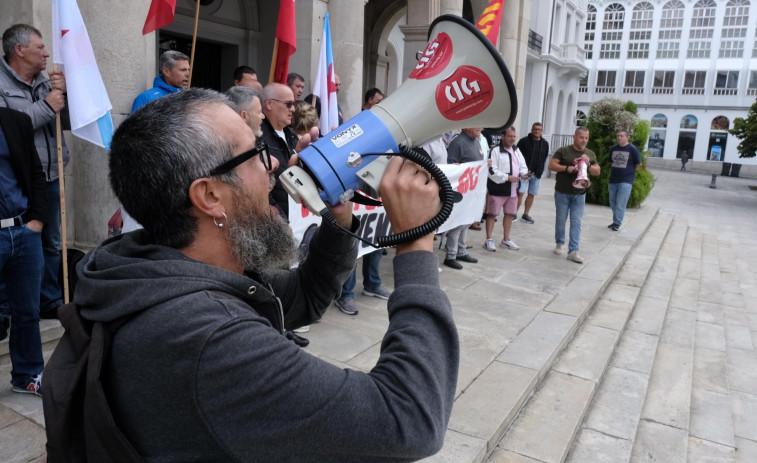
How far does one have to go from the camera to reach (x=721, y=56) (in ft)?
157

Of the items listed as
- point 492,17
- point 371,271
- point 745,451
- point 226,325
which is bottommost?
point 745,451

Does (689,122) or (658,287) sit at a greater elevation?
(689,122)

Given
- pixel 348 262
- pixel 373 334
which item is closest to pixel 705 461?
pixel 373 334

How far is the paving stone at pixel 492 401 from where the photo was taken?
3094mm

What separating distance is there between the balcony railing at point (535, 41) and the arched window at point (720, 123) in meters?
32.0

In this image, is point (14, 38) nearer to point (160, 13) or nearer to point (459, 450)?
point (160, 13)

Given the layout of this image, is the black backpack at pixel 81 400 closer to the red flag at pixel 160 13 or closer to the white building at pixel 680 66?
the red flag at pixel 160 13

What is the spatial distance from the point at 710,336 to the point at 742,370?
2.64 feet

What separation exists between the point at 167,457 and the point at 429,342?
0.50m

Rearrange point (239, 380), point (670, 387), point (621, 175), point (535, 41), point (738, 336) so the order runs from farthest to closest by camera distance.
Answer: point (535, 41) < point (621, 175) < point (738, 336) < point (670, 387) < point (239, 380)

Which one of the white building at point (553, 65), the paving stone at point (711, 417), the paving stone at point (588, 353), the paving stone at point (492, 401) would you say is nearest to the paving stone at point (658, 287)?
the paving stone at point (588, 353)

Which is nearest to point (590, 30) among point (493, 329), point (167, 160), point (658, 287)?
point (658, 287)

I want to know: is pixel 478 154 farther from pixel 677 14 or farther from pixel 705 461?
pixel 677 14

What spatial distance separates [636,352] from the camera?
488 centimetres
